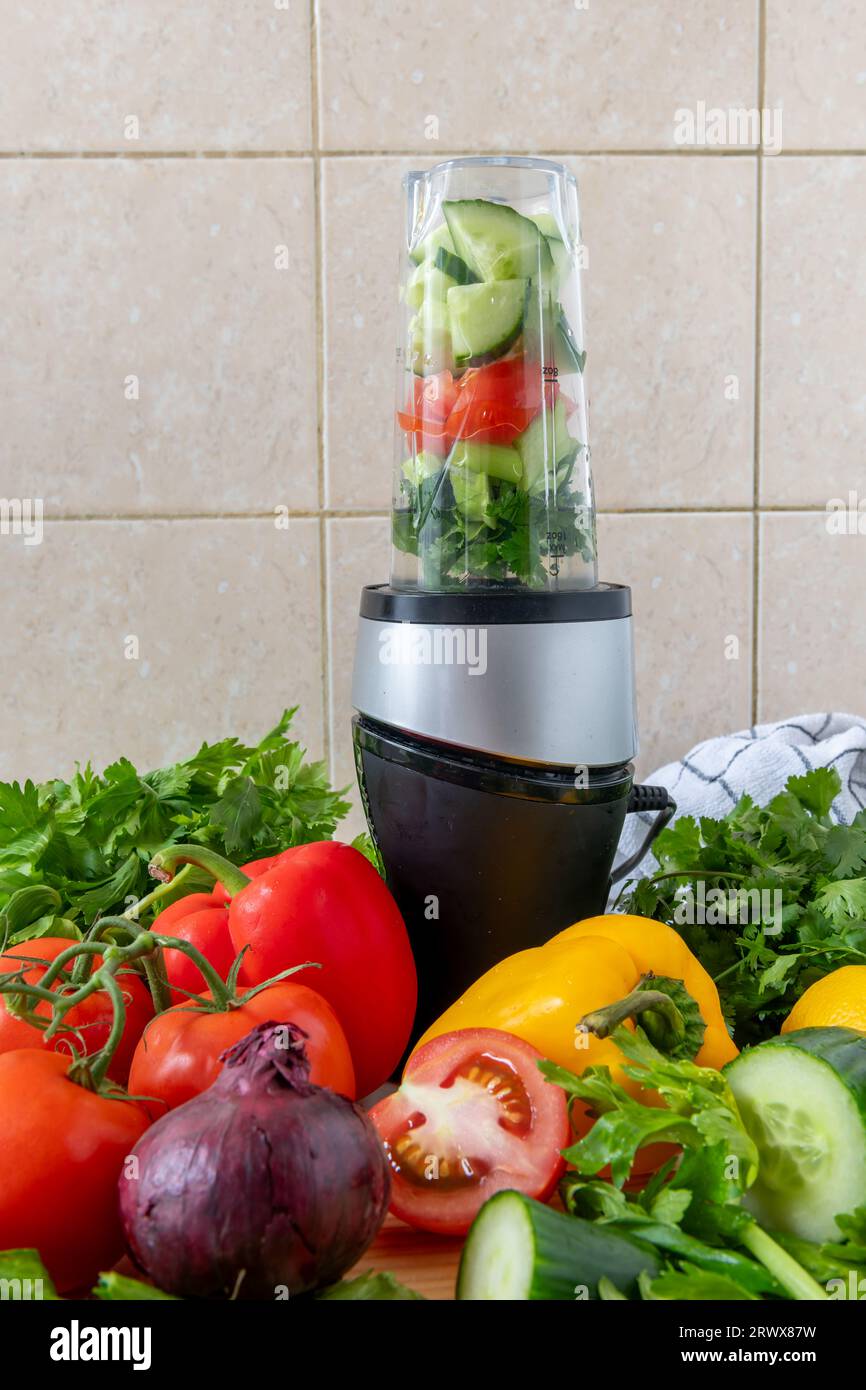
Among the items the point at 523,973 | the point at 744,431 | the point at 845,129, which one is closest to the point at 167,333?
the point at 744,431

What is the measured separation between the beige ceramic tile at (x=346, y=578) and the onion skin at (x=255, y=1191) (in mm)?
795

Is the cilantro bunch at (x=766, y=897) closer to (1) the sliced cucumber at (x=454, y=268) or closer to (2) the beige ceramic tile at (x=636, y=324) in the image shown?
(1) the sliced cucumber at (x=454, y=268)

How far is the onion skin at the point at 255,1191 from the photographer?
0.40 m

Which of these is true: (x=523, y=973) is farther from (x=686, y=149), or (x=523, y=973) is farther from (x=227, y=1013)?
(x=686, y=149)

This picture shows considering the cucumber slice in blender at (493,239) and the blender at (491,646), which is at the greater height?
the cucumber slice in blender at (493,239)

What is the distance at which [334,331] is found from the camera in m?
1.20

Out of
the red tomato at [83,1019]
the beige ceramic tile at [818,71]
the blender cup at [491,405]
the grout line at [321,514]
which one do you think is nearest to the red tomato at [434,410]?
the blender cup at [491,405]

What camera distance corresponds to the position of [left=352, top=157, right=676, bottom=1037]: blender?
0.68m

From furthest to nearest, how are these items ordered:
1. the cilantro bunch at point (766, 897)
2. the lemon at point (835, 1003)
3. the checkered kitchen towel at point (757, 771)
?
the checkered kitchen towel at point (757, 771), the cilantro bunch at point (766, 897), the lemon at point (835, 1003)

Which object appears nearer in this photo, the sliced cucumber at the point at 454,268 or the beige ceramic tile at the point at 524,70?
the sliced cucumber at the point at 454,268

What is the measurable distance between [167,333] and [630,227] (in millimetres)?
479

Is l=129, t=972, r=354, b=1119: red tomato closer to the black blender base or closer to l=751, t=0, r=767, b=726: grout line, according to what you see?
the black blender base

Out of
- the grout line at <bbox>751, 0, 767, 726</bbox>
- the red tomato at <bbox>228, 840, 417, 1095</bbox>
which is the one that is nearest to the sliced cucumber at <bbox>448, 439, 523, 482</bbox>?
the red tomato at <bbox>228, 840, 417, 1095</bbox>

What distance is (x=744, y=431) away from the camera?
1230 mm
